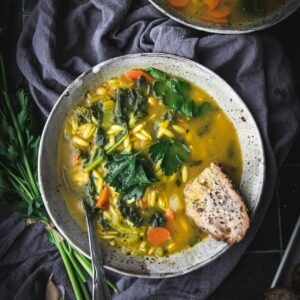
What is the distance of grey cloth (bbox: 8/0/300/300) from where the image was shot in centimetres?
377

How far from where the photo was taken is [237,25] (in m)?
3.83

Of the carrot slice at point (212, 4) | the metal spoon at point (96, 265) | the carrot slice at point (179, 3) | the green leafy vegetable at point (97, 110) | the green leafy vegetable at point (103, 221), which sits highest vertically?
the carrot slice at point (179, 3)

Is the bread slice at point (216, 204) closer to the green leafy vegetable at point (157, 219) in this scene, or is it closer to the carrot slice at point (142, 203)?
the green leafy vegetable at point (157, 219)

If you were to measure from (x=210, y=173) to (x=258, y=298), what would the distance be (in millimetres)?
1033

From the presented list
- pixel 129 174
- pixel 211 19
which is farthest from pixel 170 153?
pixel 211 19

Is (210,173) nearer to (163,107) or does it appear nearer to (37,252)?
(163,107)

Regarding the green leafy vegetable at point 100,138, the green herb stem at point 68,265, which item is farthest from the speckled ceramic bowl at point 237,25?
the green herb stem at point 68,265

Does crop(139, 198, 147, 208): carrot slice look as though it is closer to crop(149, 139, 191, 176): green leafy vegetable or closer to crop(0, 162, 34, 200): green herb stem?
crop(149, 139, 191, 176): green leafy vegetable

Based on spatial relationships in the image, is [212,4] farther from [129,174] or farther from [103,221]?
[103,221]

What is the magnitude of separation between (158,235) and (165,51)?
1.25m

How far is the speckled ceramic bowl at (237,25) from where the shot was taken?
371 centimetres

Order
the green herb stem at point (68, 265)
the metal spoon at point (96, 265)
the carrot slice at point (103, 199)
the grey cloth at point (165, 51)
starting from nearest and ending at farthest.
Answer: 1. the metal spoon at point (96, 265)
2. the carrot slice at point (103, 199)
3. the grey cloth at point (165, 51)
4. the green herb stem at point (68, 265)

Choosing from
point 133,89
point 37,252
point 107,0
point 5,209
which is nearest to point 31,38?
point 107,0

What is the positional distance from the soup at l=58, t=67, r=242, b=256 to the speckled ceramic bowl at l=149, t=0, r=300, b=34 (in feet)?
1.26
